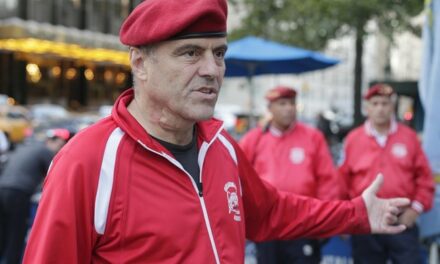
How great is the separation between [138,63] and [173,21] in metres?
0.25

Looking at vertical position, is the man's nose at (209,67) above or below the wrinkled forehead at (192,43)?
below

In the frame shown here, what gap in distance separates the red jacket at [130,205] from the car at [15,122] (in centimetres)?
2360

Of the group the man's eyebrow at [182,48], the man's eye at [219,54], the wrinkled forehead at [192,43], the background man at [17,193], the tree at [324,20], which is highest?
the tree at [324,20]

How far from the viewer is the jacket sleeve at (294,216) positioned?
288cm

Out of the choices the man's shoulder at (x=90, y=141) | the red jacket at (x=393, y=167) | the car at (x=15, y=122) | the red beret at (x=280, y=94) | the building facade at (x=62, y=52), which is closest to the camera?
the man's shoulder at (x=90, y=141)

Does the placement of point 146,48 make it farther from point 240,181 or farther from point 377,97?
point 377,97

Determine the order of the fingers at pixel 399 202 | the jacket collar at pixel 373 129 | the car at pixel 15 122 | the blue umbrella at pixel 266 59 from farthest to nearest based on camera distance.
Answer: the car at pixel 15 122, the blue umbrella at pixel 266 59, the jacket collar at pixel 373 129, the fingers at pixel 399 202

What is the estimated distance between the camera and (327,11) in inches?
575

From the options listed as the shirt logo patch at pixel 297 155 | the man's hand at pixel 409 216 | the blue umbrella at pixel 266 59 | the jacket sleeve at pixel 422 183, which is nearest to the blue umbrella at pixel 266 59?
the blue umbrella at pixel 266 59

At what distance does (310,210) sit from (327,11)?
40.3 ft

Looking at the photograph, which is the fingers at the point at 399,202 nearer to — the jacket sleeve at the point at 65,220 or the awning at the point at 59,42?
the jacket sleeve at the point at 65,220

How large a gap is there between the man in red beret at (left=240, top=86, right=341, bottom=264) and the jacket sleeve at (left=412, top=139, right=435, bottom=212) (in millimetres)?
720

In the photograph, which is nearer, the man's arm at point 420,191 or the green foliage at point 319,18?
the man's arm at point 420,191

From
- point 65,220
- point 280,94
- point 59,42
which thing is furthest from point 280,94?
point 59,42
